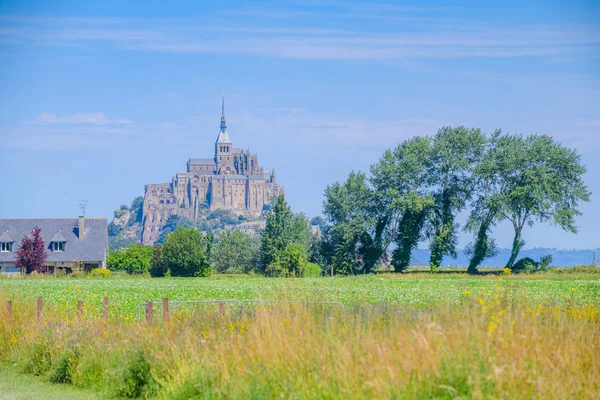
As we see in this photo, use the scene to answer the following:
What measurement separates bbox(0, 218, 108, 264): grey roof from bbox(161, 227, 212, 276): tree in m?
7.26

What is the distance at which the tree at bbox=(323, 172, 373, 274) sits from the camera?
72.5m

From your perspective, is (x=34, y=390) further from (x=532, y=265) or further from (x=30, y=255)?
(x=30, y=255)

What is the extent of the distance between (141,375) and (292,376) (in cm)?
368

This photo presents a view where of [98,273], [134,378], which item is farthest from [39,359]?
[98,273]

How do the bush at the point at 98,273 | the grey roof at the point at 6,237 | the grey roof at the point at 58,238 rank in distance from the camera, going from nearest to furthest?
1. the bush at the point at 98,273
2. the grey roof at the point at 6,237
3. the grey roof at the point at 58,238

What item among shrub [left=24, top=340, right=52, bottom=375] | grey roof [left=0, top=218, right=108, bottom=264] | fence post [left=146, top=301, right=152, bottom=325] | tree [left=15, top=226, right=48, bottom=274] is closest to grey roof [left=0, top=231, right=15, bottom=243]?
grey roof [left=0, top=218, right=108, bottom=264]

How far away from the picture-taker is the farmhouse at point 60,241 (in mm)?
83062

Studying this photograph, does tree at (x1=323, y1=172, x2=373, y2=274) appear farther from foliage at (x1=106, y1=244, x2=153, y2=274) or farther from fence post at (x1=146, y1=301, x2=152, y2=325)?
fence post at (x1=146, y1=301, x2=152, y2=325)

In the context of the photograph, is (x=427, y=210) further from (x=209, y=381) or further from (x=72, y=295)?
(x=209, y=381)

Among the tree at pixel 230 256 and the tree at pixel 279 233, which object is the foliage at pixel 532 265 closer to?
the tree at pixel 279 233

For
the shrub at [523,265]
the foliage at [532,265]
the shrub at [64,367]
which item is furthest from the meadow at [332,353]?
the shrub at [523,265]

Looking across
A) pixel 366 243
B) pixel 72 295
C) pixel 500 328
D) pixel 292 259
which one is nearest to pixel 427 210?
pixel 366 243

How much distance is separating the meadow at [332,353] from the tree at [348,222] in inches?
2245

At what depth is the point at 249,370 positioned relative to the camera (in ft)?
33.5
